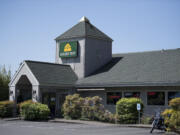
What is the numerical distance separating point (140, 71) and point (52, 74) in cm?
866

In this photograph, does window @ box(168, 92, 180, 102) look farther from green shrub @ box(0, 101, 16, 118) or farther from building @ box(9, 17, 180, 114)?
green shrub @ box(0, 101, 16, 118)

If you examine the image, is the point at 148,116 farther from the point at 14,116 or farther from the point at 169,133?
the point at 14,116

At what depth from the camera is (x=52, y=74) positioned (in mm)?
33125

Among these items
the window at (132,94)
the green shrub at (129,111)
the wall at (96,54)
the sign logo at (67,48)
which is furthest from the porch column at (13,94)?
the green shrub at (129,111)

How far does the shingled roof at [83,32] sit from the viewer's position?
36.0 metres

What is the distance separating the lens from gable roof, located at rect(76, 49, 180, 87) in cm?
2856

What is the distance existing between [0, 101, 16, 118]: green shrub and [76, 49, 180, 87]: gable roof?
6.76m

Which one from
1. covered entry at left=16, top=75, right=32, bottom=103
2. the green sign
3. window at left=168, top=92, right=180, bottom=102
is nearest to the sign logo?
the green sign

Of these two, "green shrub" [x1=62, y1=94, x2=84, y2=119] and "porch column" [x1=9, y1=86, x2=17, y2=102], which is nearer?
"green shrub" [x1=62, y1=94, x2=84, y2=119]

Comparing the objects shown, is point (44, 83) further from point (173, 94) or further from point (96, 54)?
point (173, 94)

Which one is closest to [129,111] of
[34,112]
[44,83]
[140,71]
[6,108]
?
[140,71]

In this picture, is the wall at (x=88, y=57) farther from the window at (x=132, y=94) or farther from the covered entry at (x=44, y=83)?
the window at (x=132, y=94)

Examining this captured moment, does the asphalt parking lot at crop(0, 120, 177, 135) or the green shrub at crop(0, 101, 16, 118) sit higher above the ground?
the green shrub at crop(0, 101, 16, 118)

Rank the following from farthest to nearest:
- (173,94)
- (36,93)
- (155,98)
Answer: (36,93), (155,98), (173,94)
